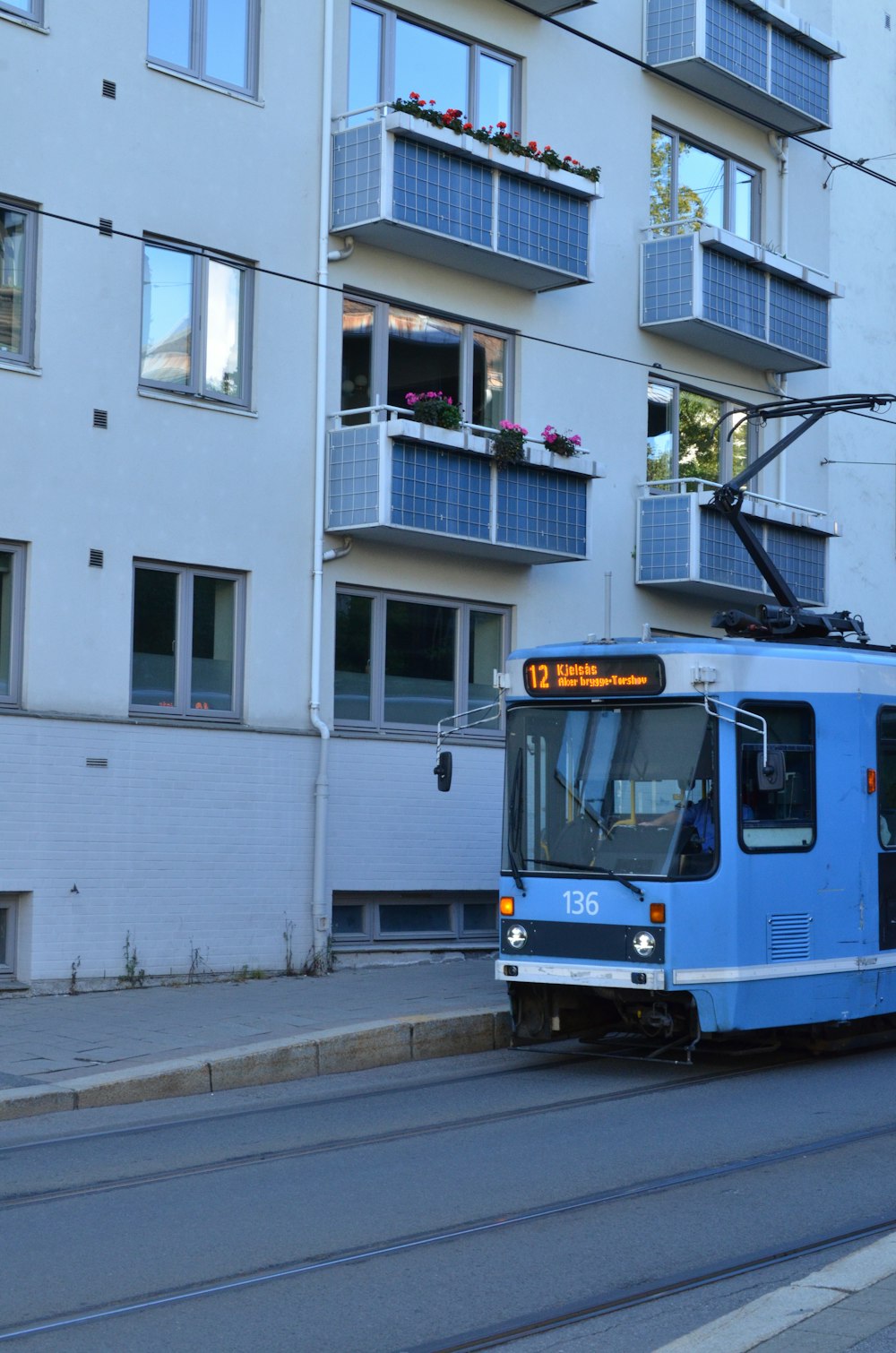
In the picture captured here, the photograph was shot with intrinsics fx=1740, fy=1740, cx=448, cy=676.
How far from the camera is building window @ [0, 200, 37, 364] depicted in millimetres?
14953

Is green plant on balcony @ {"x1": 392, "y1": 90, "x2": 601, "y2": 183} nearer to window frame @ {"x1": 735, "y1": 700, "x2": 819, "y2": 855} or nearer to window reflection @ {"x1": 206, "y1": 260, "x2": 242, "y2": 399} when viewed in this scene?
window reflection @ {"x1": 206, "y1": 260, "x2": 242, "y2": 399}

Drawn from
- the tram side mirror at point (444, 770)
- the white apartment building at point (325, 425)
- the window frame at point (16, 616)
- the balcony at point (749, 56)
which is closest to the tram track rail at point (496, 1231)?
the tram side mirror at point (444, 770)

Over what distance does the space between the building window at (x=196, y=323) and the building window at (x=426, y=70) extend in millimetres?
2396

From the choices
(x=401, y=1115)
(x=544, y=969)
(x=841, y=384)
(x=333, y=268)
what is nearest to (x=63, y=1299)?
(x=401, y=1115)

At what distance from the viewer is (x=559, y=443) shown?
18.5m

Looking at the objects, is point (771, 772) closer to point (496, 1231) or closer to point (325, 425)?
point (496, 1231)

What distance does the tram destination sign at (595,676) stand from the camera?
11797mm

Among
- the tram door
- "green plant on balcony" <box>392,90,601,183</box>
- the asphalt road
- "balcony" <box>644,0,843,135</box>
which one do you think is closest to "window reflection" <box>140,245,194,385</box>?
"green plant on balcony" <box>392,90,601,183</box>

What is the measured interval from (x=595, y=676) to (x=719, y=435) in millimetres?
11331

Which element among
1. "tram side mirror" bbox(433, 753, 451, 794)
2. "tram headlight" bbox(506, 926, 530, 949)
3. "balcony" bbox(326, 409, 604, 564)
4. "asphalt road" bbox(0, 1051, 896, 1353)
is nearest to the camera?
"asphalt road" bbox(0, 1051, 896, 1353)

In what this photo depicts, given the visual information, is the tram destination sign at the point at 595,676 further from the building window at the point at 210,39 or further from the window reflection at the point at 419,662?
the building window at the point at 210,39

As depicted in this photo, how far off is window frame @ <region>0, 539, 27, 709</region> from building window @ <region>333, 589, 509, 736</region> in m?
3.63

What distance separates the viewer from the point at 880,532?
83.0 ft

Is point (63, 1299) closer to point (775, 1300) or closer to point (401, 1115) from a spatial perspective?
point (775, 1300)
